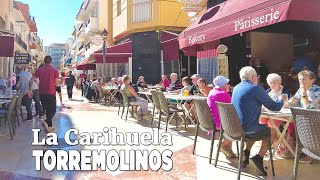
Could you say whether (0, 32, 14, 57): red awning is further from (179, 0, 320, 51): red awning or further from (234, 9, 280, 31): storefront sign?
(234, 9, 280, 31): storefront sign

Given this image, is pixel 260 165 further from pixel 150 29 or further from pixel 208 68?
pixel 150 29

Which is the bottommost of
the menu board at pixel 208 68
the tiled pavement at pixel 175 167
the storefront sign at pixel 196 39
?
the tiled pavement at pixel 175 167

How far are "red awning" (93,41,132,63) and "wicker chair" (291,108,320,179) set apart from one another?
14.7 meters

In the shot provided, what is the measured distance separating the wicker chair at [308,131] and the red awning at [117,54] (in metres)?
14.7

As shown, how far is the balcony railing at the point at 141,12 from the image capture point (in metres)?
20.8

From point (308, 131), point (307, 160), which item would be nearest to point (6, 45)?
point (307, 160)

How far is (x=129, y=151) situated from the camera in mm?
6570

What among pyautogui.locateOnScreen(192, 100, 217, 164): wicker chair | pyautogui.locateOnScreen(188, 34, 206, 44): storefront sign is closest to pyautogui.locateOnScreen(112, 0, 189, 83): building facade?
pyautogui.locateOnScreen(188, 34, 206, 44): storefront sign

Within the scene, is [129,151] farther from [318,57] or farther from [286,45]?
[286,45]

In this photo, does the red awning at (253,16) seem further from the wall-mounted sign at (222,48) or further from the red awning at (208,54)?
the red awning at (208,54)

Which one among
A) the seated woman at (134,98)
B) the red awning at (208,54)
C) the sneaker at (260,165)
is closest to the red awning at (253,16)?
the sneaker at (260,165)

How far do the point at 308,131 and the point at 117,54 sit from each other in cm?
1569

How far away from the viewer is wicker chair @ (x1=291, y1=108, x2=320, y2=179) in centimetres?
383

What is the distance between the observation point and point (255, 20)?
6027 mm
